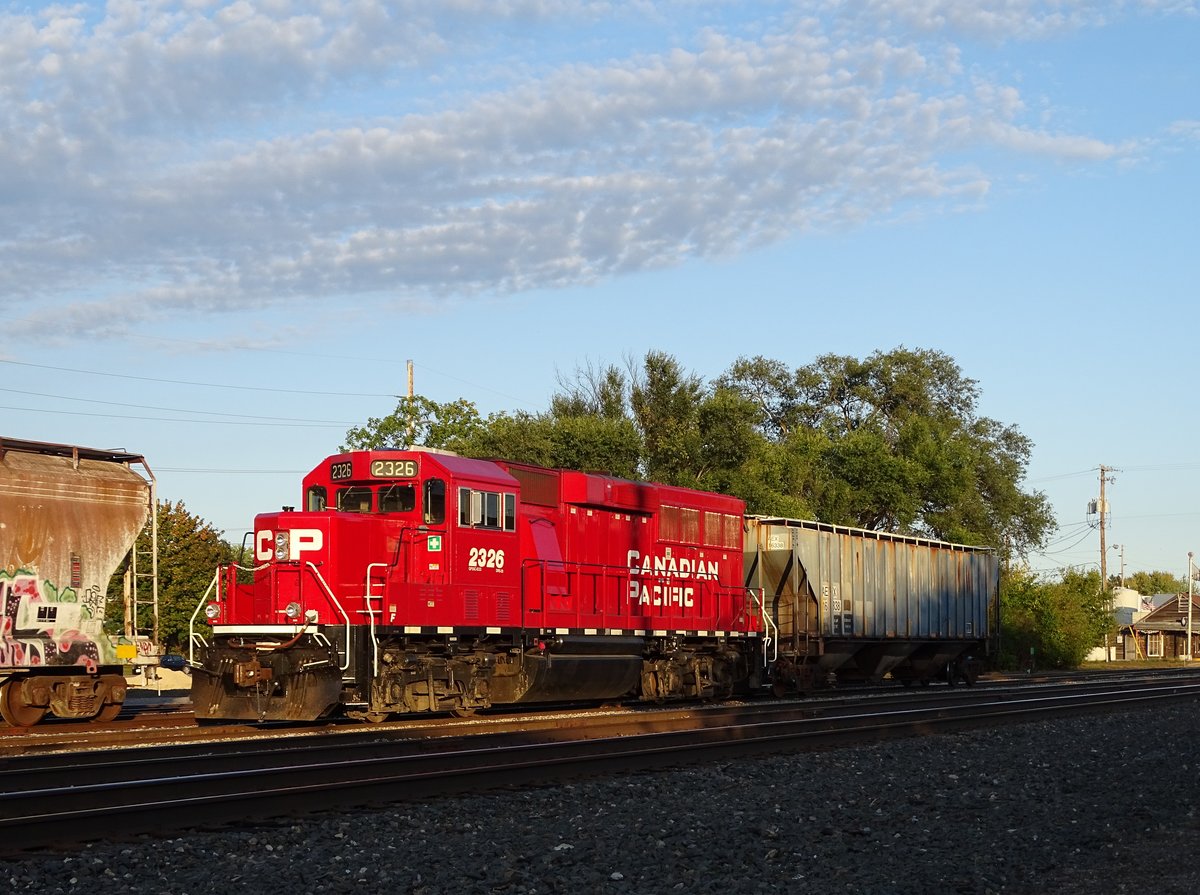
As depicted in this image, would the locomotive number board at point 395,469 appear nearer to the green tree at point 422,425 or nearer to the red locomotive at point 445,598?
the red locomotive at point 445,598

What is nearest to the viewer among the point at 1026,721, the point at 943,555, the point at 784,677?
the point at 1026,721

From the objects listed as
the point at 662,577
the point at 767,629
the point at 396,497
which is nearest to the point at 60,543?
the point at 396,497

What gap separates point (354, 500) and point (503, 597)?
2.65 meters

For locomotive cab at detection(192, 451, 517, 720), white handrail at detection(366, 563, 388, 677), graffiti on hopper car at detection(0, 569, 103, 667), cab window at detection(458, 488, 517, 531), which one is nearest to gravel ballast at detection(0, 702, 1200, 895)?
white handrail at detection(366, 563, 388, 677)

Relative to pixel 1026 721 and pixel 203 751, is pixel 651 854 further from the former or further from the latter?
pixel 1026 721

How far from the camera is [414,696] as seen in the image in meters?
18.2

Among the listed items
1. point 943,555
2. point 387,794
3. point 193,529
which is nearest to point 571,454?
point 193,529

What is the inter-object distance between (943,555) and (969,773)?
1992cm

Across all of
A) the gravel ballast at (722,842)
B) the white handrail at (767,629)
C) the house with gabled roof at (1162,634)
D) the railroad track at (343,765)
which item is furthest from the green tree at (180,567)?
the house with gabled roof at (1162,634)

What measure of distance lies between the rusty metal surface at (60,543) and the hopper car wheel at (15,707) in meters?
0.66

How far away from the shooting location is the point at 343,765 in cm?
1177

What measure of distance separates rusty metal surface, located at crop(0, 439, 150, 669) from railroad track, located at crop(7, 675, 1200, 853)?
4.67 metres

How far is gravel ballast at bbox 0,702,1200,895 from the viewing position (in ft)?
25.8

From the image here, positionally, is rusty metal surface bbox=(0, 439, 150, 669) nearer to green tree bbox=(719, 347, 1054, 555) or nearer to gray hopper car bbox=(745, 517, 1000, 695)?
gray hopper car bbox=(745, 517, 1000, 695)
